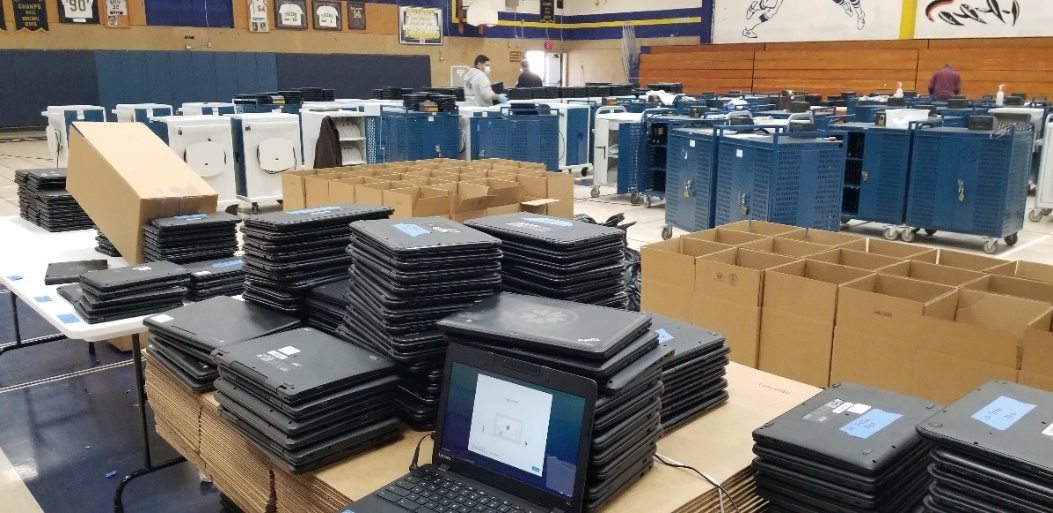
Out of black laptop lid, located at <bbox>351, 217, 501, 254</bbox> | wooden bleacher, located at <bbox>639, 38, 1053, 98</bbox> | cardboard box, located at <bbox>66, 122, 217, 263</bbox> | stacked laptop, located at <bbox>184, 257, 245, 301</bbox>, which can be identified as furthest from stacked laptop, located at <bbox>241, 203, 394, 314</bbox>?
wooden bleacher, located at <bbox>639, 38, 1053, 98</bbox>

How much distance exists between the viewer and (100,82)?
16.5 meters

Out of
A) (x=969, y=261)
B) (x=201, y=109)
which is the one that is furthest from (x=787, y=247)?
(x=201, y=109)

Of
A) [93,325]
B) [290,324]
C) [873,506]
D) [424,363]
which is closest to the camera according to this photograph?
[873,506]

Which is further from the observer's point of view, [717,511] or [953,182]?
[953,182]

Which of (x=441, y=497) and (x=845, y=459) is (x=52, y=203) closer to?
(x=441, y=497)

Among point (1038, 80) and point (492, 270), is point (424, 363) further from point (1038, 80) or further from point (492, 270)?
point (1038, 80)

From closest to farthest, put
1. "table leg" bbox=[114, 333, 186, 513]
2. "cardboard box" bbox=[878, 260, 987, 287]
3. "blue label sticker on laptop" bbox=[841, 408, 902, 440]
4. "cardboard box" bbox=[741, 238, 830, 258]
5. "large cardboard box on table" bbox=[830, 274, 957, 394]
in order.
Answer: "blue label sticker on laptop" bbox=[841, 408, 902, 440] < "table leg" bbox=[114, 333, 186, 513] < "large cardboard box on table" bbox=[830, 274, 957, 394] < "cardboard box" bbox=[878, 260, 987, 287] < "cardboard box" bbox=[741, 238, 830, 258]

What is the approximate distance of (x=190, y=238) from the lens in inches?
137

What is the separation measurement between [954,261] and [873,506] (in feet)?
8.40

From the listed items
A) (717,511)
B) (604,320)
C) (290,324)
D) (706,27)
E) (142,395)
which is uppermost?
(706,27)

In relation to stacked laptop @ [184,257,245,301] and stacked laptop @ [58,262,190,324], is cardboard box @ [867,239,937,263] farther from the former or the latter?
stacked laptop @ [58,262,190,324]

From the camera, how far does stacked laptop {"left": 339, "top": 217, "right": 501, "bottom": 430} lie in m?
1.82

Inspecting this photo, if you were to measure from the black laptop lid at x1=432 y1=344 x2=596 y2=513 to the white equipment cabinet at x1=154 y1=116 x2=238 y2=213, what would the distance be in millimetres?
6965

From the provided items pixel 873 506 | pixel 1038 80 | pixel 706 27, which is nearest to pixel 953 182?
pixel 873 506
